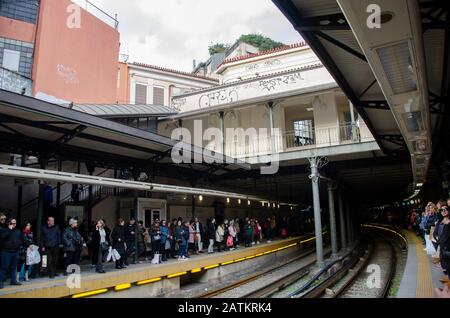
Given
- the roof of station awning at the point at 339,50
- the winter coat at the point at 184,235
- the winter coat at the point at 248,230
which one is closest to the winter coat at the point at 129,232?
the winter coat at the point at 184,235

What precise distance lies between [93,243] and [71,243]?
1046 mm

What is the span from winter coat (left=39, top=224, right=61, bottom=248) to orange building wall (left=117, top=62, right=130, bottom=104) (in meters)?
20.6

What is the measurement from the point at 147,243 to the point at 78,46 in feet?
50.3

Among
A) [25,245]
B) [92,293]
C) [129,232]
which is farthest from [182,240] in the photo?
[25,245]

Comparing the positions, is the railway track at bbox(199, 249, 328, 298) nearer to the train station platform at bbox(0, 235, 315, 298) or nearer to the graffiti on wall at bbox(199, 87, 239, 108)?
the train station platform at bbox(0, 235, 315, 298)

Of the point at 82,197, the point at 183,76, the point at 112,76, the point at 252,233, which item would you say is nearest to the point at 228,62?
the point at 183,76

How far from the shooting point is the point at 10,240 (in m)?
7.83

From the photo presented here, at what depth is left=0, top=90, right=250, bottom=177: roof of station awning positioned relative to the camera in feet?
26.2

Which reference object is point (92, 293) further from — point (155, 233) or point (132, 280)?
point (155, 233)

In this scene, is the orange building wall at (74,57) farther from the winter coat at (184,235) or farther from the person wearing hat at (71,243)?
the person wearing hat at (71,243)

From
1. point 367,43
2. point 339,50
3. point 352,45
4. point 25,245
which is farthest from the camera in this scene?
point 25,245

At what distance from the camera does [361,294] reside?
36.1 feet
